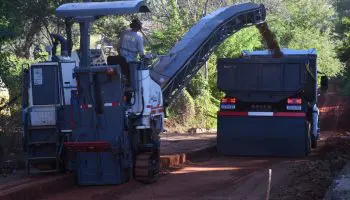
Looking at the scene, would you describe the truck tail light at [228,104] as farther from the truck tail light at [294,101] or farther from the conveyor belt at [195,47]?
the truck tail light at [294,101]

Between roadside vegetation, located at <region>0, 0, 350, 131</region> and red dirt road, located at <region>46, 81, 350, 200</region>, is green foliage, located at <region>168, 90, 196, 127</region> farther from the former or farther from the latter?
red dirt road, located at <region>46, 81, 350, 200</region>

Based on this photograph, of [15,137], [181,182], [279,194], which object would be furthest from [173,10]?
[279,194]

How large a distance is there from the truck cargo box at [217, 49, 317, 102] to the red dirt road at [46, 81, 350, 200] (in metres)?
1.94

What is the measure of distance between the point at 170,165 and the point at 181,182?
2973mm

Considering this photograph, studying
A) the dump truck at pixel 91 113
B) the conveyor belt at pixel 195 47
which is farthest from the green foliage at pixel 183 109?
the dump truck at pixel 91 113

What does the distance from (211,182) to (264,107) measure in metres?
5.71

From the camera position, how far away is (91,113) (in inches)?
500

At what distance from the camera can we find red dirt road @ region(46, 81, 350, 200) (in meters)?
12.0

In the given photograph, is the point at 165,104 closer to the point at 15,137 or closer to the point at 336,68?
the point at 15,137

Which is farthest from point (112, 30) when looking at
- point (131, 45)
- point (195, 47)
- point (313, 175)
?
point (313, 175)

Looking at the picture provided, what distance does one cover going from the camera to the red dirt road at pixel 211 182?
472 inches

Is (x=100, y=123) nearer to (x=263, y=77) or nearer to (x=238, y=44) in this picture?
(x=263, y=77)

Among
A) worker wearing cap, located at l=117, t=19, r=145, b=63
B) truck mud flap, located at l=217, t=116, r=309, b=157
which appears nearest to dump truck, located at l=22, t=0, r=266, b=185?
worker wearing cap, located at l=117, t=19, r=145, b=63

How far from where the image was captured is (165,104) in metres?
16.0
